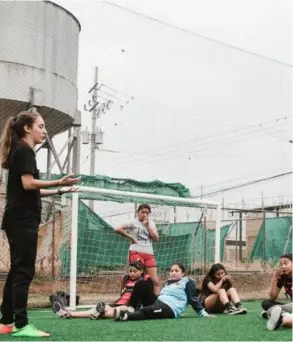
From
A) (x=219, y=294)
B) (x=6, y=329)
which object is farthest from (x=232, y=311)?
(x=6, y=329)

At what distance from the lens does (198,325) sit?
4992 mm

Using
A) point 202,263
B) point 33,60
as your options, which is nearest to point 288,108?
point 202,263

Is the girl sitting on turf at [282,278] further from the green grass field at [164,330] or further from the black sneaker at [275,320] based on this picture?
the black sneaker at [275,320]

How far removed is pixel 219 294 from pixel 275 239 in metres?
7.80

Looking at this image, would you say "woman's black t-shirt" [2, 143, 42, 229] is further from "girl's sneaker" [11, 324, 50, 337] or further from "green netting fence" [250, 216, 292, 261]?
"green netting fence" [250, 216, 292, 261]

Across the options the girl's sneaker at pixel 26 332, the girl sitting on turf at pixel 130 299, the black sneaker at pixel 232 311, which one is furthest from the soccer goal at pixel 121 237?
the girl's sneaker at pixel 26 332

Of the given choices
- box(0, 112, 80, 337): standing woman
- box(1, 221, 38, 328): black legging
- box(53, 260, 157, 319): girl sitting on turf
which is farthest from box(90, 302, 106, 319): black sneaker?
box(1, 221, 38, 328): black legging

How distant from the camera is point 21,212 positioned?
12.7 ft

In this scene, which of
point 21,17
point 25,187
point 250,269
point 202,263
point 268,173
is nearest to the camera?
point 25,187

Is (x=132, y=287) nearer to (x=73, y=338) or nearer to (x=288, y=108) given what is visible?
(x=73, y=338)

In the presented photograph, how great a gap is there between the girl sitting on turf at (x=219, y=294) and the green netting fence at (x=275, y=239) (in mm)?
6892

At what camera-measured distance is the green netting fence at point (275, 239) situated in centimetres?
1345

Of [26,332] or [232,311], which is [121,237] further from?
[26,332]

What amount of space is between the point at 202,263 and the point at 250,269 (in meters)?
1.85
